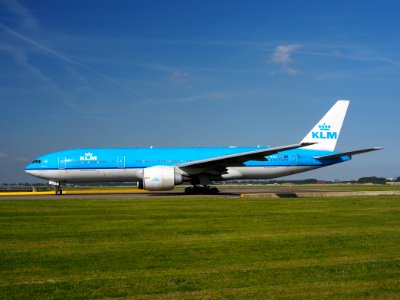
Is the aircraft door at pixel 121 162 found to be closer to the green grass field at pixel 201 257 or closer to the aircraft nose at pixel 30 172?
the aircraft nose at pixel 30 172

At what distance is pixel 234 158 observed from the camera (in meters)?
31.3

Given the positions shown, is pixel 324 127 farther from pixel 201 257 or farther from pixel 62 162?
pixel 201 257

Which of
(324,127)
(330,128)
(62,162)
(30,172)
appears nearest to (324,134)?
(324,127)

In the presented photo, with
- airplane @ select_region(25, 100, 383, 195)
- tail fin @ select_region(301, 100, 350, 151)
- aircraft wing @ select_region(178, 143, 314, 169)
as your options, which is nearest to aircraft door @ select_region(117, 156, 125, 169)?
airplane @ select_region(25, 100, 383, 195)

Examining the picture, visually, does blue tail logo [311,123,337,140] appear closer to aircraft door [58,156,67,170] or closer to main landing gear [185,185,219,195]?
main landing gear [185,185,219,195]

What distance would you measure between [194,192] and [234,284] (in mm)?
27189

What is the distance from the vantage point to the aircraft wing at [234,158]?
30.9 metres

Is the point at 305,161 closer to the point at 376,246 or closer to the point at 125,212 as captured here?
the point at 125,212

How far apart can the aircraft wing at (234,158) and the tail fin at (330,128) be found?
7044 millimetres

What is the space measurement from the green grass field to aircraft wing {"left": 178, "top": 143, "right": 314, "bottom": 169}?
14744mm

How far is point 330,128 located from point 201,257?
3133 centimetres

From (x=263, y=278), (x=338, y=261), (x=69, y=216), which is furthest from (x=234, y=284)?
(x=69, y=216)

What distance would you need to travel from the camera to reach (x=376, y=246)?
10305 millimetres

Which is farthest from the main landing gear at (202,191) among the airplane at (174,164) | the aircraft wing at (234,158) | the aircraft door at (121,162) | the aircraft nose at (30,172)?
the aircraft nose at (30,172)
